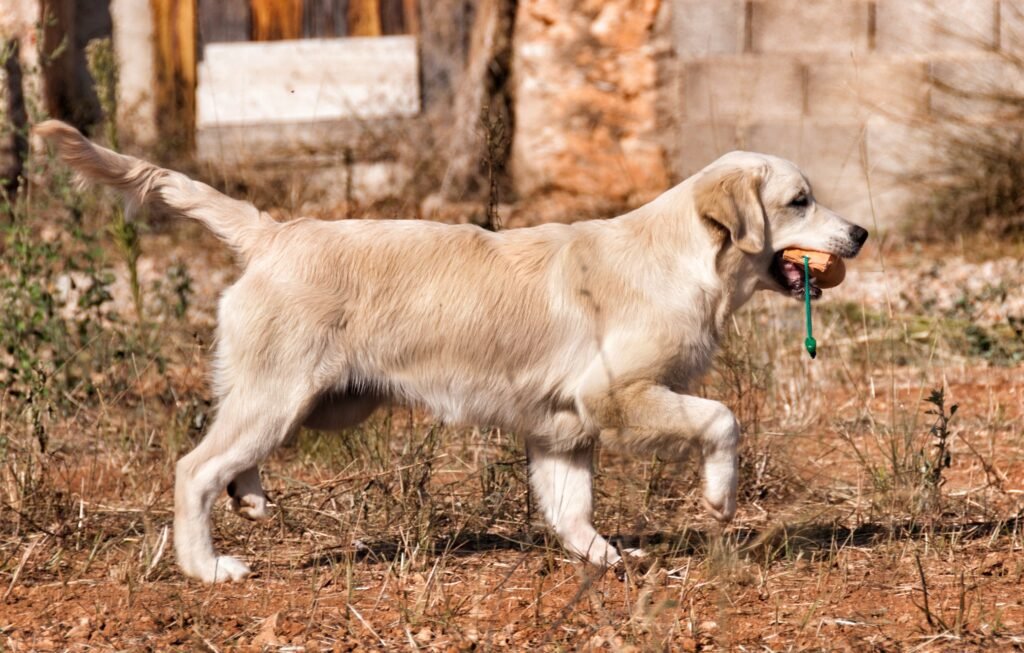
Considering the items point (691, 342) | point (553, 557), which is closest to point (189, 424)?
point (553, 557)

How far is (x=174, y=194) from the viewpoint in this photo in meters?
4.46

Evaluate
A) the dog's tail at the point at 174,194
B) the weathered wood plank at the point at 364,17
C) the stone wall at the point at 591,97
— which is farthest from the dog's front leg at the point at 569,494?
the weathered wood plank at the point at 364,17

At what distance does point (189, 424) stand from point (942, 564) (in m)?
2.82

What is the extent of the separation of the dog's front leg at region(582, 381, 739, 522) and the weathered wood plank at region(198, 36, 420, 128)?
7.04 meters

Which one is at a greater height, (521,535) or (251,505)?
(251,505)

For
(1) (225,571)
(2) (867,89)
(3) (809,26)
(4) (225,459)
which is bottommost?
(1) (225,571)

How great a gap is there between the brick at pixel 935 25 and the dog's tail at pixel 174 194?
619 centimetres

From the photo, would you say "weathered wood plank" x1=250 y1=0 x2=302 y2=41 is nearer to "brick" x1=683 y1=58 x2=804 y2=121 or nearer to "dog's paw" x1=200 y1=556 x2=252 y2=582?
"brick" x1=683 y1=58 x2=804 y2=121

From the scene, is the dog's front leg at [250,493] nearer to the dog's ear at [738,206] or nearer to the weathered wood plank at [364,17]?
the dog's ear at [738,206]

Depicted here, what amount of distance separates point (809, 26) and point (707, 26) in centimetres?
68

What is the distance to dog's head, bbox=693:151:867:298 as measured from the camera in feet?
14.5

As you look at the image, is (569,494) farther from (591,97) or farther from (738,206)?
(591,97)

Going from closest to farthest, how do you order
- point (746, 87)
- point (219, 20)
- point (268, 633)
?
point (268, 633) < point (746, 87) < point (219, 20)

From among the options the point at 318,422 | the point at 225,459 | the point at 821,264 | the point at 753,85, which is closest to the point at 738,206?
the point at 821,264
